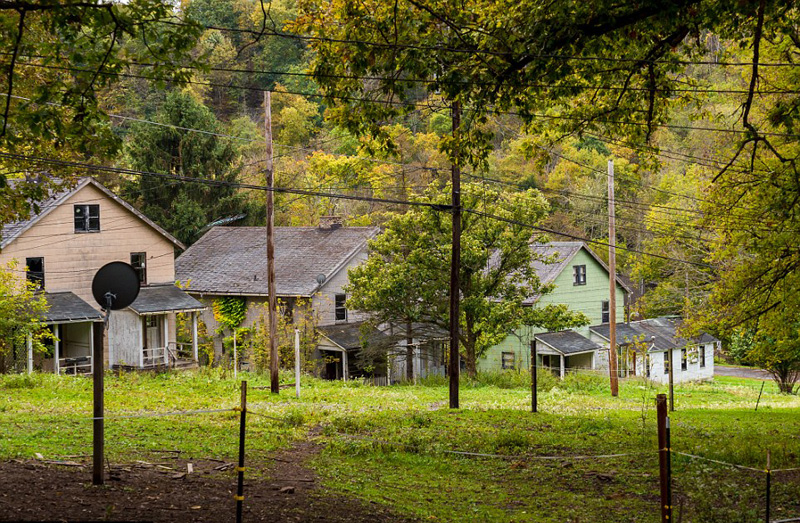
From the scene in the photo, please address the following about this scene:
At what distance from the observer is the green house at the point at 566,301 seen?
145 ft

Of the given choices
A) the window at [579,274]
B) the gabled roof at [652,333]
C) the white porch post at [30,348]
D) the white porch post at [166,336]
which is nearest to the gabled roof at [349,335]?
the white porch post at [166,336]

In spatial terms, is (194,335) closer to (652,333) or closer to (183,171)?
(183,171)

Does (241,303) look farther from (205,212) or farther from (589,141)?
(589,141)

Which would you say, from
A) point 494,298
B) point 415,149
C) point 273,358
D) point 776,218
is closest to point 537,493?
point 776,218

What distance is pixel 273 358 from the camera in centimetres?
2758

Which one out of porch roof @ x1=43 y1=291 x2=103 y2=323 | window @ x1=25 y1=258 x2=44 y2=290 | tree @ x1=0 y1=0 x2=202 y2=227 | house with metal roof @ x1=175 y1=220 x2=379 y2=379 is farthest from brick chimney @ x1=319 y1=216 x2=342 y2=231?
tree @ x1=0 y1=0 x2=202 y2=227

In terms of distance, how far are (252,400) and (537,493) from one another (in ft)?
49.2

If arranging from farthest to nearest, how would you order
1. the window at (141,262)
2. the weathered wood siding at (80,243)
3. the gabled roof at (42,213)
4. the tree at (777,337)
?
the window at (141,262), the weathered wood siding at (80,243), the gabled roof at (42,213), the tree at (777,337)

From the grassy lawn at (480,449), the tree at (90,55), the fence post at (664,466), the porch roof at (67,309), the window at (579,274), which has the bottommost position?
the grassy lawn at (480,449)

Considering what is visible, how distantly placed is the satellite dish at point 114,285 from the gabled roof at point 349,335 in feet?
93.2

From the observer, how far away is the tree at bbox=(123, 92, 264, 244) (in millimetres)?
53906

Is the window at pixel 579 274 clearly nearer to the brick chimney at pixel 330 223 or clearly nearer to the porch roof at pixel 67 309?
the brick chimney at pixel 330 223

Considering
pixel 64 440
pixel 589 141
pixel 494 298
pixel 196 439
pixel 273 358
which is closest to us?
pixel 64 440

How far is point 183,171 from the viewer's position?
5588 centimetres
